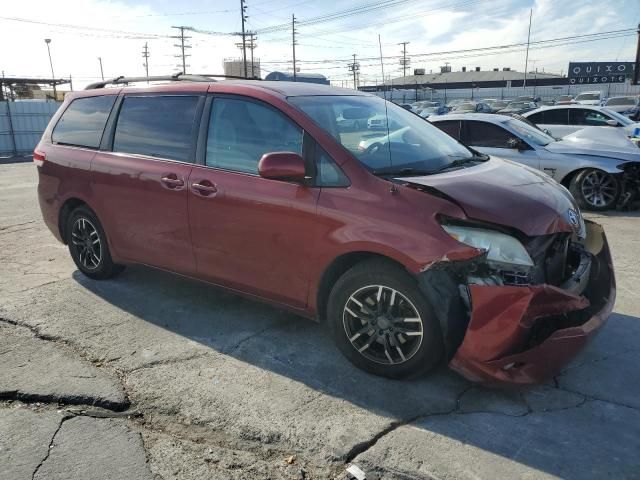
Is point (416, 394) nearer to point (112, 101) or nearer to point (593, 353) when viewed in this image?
point (593, 353)

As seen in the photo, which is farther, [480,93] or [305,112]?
[480,93]

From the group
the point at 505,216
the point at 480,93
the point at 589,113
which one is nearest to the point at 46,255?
the point at 505,216

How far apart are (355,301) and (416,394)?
0.66 metres

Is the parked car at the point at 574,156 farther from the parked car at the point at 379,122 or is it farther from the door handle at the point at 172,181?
the door handle at the point at 172,181

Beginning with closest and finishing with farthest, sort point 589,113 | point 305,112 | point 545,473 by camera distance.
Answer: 1. point 545,473
2. point 305,112
3. point 589,113

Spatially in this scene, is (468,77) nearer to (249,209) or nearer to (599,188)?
(599,188)

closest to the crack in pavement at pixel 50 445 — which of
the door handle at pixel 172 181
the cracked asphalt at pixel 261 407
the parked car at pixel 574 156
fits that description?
the cracked asphalt at pixel 261 407

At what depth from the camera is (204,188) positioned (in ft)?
12.7

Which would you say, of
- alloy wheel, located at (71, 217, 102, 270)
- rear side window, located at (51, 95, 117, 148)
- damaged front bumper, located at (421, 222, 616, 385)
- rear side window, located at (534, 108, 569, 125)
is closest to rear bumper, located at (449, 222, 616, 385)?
damaged front bumper, located at (421, 222, 616, 385)

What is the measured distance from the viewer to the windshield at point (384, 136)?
3.53m

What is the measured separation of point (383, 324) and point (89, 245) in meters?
3.20

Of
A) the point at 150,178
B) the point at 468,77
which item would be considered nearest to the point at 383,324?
the point at 150,178

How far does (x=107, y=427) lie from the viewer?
2.91 metres

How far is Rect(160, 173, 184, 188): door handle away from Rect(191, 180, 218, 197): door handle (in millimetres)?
142
